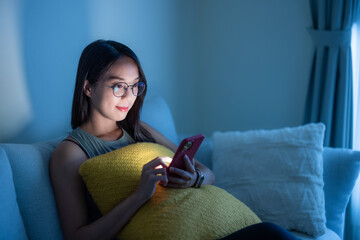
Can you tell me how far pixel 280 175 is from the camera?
5.35 ft

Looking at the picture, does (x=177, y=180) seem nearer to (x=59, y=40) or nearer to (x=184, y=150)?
(x=184, y=150)

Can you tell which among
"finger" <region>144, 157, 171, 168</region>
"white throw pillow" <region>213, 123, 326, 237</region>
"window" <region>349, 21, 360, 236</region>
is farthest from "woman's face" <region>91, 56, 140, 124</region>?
"window" <region>349, 21, 360, 236</region>

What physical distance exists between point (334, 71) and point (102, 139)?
1437 millimetres

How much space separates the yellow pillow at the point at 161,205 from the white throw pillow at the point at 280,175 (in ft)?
1.30

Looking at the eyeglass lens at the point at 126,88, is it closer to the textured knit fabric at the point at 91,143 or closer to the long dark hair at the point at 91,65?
the long dark hair at the point at 91,65

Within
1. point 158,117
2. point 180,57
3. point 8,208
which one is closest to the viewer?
point 8,208

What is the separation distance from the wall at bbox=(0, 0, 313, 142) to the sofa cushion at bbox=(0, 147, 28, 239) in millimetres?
458

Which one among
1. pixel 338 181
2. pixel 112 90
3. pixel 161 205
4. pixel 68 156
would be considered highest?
pixel 112 90

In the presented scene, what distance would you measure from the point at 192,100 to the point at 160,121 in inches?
38.3

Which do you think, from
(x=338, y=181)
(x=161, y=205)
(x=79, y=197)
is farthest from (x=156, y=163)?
(x=338, y=181)

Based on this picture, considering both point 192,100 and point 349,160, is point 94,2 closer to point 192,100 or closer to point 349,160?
point 192,100

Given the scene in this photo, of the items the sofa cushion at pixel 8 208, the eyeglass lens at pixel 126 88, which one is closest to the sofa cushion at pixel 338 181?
the eyeglass lens at pixel 126 88

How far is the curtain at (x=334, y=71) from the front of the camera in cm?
204

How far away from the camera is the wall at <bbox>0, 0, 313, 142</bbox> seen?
1.62m
